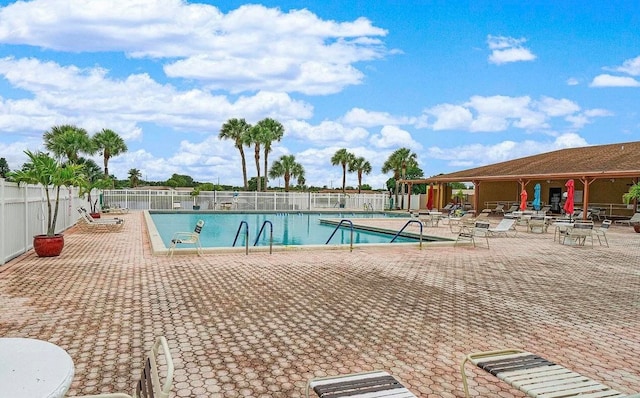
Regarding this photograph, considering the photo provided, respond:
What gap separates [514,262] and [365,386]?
8860mm

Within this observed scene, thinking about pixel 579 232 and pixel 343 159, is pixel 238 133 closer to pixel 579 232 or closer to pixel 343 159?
pixel 343 159

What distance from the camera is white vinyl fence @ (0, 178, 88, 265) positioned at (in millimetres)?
8844

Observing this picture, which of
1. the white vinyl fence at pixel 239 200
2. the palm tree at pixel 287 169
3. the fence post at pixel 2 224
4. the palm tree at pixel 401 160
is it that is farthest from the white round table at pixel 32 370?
the palm tree at pixel 287 169

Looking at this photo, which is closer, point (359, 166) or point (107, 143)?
point (107, 143)

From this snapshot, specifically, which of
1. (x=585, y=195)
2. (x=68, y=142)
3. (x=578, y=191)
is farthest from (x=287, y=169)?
(x=585, y=195)

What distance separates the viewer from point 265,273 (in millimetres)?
8352

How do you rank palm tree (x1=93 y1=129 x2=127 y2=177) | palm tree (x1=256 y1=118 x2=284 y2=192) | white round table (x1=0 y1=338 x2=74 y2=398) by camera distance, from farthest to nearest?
palm tree (x1=256 y1=118 x2=284 y2=192)
palm tree (x1=93 y1=129 x2=127 y2=177)
white round table (x1=0 y1=338 x2=74 y2=398)

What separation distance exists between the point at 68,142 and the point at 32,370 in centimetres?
3322

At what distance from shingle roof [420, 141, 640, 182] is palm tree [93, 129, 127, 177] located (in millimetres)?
25057

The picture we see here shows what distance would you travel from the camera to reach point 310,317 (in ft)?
18.3

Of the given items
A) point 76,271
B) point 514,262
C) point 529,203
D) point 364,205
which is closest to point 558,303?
point 514,262

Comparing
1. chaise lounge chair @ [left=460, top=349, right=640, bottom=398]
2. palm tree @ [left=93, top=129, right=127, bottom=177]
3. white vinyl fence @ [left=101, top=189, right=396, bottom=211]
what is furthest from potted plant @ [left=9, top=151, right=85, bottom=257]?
palm tree @ [left=93, top=129, right=127, bottom=177]

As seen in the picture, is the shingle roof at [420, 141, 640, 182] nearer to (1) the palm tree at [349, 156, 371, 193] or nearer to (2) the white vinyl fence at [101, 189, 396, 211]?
(2) the white vinyl fence at [101, 189, 396, 211]

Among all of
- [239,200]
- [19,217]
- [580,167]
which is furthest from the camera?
[239,200]
